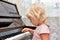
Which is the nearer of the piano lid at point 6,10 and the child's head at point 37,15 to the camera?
the child's head at point 37,15

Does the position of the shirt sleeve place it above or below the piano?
below

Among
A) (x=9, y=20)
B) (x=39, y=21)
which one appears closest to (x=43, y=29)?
(x=39, y=21)

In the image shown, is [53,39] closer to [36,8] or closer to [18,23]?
[18,23]

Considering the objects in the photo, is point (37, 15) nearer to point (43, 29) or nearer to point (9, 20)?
point (43, 29)

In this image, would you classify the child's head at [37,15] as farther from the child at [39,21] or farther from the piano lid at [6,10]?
the piano lid at [6,10]

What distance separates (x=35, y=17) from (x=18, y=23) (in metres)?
0.35

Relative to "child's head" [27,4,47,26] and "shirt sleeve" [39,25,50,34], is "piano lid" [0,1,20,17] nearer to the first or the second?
"child's head" [27,4,47,26]

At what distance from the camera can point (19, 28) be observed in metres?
1.52

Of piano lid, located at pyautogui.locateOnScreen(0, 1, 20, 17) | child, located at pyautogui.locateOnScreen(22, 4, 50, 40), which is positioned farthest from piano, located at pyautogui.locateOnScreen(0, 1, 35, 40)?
child, located at pyautogui.locateOnScreen(22, 4, 50, 40)

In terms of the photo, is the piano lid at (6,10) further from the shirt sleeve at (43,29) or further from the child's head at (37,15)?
the shirt sleeve at (43,29)

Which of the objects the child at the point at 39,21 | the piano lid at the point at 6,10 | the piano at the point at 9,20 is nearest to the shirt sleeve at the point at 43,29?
the child at the point at 39,21

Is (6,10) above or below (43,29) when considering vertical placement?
above

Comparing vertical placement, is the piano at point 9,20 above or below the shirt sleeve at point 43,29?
above

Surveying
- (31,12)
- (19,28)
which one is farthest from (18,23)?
(31,12)
